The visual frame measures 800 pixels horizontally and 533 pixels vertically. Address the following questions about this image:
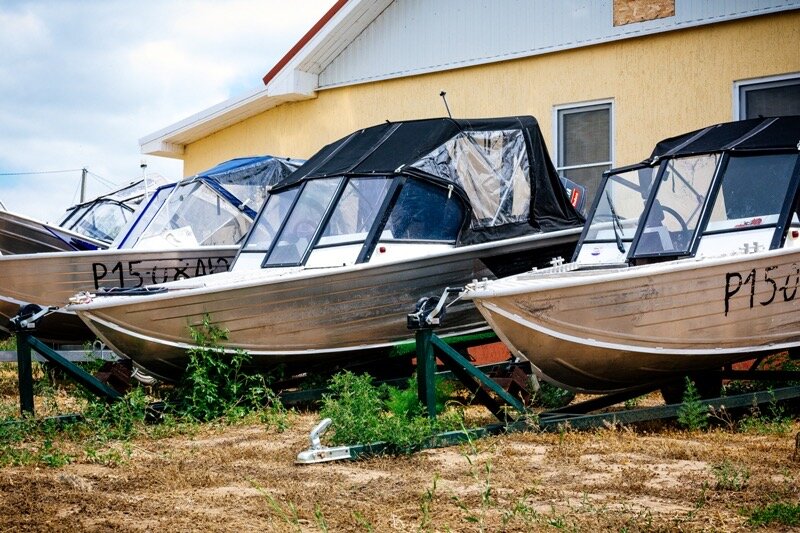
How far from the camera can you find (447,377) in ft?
31.4

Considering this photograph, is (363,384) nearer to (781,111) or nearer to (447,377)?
(447,377)

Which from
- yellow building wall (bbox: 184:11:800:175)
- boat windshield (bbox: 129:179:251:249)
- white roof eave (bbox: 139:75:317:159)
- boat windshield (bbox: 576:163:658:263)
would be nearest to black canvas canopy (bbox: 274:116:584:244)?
boat windshield (bbox: 576:163:658:263)

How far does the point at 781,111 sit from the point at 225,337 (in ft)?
23.6

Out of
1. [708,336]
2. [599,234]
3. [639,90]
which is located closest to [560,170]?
[639,90]

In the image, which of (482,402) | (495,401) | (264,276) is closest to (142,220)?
(264,276)

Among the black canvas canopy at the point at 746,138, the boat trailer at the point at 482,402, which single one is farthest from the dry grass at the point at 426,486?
the black canvas canopy at the point at 746,138

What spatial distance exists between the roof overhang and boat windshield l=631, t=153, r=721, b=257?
7545 mm

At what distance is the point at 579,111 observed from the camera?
14109mm

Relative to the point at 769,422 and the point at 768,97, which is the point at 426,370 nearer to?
the point at 769,422

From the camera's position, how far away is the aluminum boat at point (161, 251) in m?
12.8

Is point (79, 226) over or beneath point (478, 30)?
beneath

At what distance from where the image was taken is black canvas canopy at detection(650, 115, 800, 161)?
917 cm

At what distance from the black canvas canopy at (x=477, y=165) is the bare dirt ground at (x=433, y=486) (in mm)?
3372

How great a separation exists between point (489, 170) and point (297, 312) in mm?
2829
